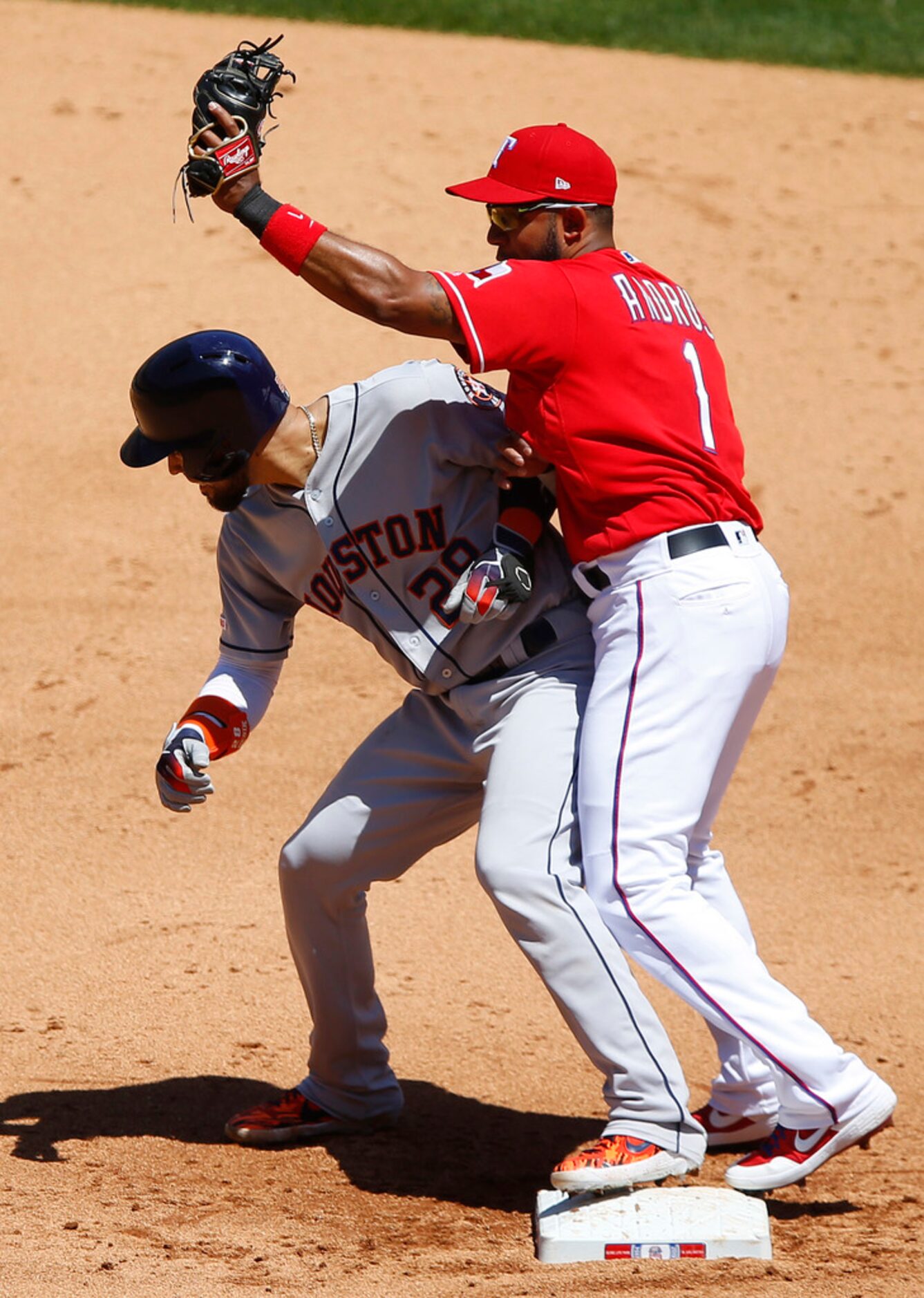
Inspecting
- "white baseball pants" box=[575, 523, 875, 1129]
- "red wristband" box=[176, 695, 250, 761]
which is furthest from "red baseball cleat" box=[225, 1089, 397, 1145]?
"white baseball pants" box=[575, 523, 875, 1129]

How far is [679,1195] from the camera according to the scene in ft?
11.1

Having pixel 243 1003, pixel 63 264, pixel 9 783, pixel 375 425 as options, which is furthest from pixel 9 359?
pixel 375 425

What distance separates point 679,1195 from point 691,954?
55 centimetres

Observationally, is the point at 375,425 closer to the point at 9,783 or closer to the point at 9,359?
the point at 9,783

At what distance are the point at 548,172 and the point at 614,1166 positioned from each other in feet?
6.60

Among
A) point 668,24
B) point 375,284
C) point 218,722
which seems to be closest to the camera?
point 375,284

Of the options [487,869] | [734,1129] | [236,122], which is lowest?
[734,1129]

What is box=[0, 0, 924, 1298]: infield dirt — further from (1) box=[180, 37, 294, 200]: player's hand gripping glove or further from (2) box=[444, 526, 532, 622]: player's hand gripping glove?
(1) box=[180, 37, 294, 200]: player's hand gripping glove

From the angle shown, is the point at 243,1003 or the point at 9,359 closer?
the point at 243,1003

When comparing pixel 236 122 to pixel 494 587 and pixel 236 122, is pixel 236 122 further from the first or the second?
pixel 494 587

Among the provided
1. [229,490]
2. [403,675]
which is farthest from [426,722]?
[229,490]

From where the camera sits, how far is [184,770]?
372cm

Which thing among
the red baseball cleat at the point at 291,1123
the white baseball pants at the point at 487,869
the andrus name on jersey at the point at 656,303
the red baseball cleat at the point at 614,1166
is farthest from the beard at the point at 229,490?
the red baseball cleat at the point at 614,1166

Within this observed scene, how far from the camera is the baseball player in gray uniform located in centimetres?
334
